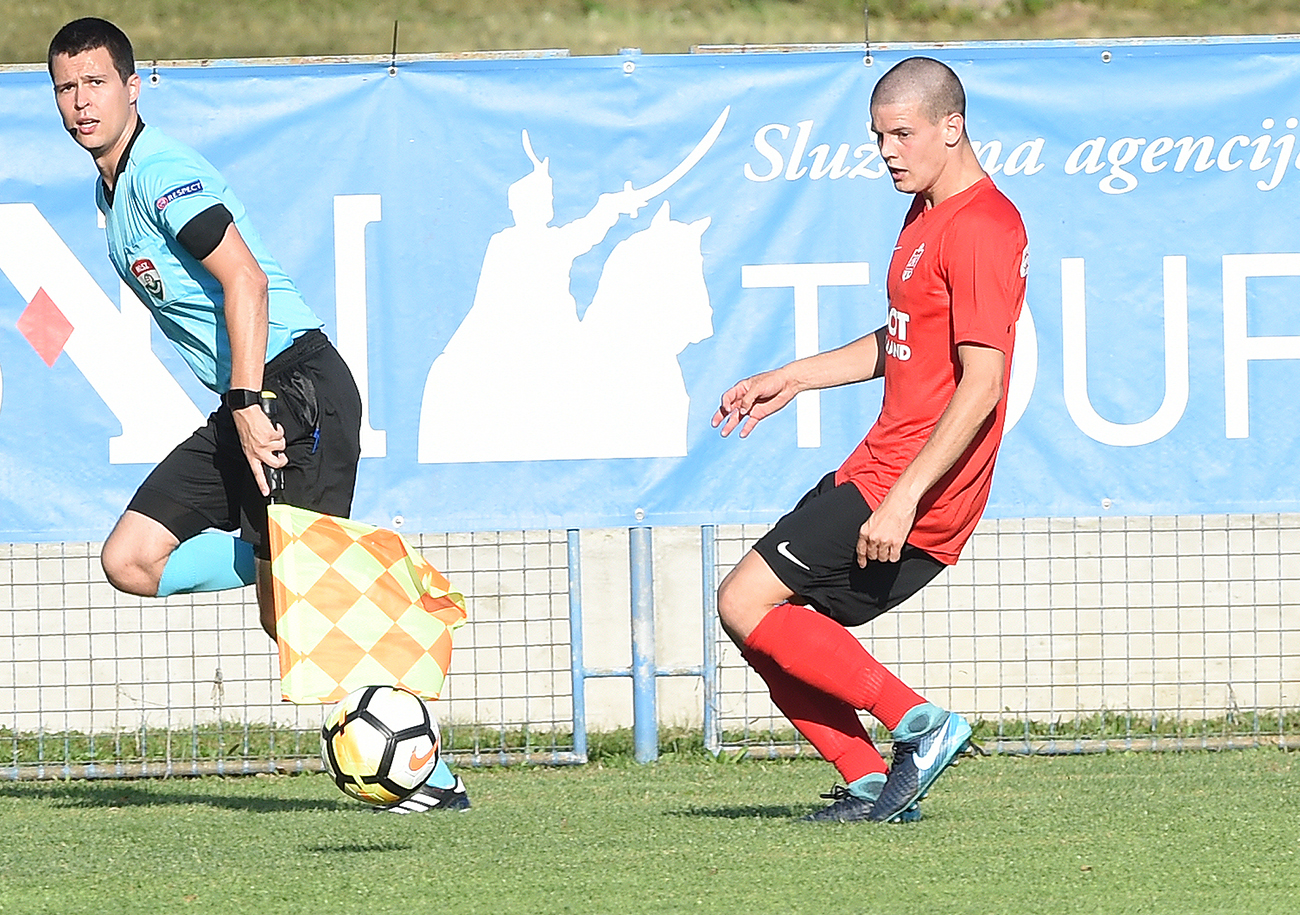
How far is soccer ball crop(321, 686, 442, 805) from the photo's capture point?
4625mm

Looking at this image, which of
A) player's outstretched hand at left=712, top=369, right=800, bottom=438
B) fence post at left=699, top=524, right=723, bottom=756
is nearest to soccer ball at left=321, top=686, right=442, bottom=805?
player's outstretched hand at left=712, top=369, right=800, bottom=438

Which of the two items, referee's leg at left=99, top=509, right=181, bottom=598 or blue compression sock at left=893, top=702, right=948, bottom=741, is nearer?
blue compression sock at left=893, top=702, right=948, bottom=741

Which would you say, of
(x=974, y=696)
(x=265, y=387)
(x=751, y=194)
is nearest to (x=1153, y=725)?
(x=974, y=696)

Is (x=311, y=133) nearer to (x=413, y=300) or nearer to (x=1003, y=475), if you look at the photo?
(x=413, y=300)

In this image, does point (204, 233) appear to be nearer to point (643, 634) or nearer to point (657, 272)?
point (657, 272)

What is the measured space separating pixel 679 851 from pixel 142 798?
260 centimetres

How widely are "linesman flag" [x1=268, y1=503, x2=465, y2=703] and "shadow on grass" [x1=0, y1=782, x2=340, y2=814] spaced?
770 mm

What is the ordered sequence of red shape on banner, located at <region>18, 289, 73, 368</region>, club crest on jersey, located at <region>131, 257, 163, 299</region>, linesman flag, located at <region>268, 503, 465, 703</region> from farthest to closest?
red shape on banner, located at <region>18, 289, 73, 368</region> → club crest on jersey, located at <region>131, 257, 163, 299</region> → linesman flag, located at <region>268, 503, 465, 703</region>

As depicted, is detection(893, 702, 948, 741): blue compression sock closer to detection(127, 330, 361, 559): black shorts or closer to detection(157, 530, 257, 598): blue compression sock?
detection(127, 330, 361, 559): black shorts

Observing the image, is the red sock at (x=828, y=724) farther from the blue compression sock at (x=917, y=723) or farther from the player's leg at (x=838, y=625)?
the blue compression sock at (x=917, y=723)

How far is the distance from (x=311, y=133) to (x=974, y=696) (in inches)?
128

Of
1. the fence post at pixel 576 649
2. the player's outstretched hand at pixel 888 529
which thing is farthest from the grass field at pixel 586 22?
the player's outstretched hand at pixel 888 529

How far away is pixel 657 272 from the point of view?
6.46 meters

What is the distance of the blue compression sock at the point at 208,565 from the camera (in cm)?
537
